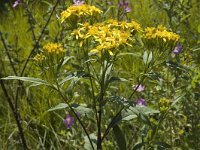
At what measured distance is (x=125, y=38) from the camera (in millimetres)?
A: 1190

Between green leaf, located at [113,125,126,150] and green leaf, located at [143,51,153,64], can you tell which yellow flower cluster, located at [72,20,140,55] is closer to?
green leaf, located at [143,51,153,64]

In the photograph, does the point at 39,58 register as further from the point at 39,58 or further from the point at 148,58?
the point at 148,58

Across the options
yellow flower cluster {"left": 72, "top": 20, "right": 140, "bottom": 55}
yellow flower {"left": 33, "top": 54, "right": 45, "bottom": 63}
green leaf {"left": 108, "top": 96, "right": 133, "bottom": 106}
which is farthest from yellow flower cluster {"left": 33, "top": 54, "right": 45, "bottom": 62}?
green leaf {"left": 108, "top": 96, "right": 133, "bottom": 106}

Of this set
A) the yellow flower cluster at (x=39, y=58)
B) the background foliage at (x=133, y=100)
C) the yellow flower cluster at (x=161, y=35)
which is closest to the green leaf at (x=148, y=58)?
the yellow flower cluster at (x=161, y=35)

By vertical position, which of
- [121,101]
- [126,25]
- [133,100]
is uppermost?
[126,25]

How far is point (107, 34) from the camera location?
119 centimetres

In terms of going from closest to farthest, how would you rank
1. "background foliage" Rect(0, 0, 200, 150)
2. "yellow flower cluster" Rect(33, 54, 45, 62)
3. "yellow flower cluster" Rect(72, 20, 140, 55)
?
"yellow flower cluster" Rect(72, 20, 140, 55) < "yellow flower cluster" Rect(33, 54, 45, 62) < "background foliage" Rect(0, 0, 200, 150)

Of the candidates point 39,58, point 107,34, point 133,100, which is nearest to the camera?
point 107,34

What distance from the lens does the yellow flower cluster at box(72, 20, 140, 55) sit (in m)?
1.15

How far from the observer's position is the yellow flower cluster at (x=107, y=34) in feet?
3.78

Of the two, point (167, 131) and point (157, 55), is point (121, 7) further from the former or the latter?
point (157, 55)

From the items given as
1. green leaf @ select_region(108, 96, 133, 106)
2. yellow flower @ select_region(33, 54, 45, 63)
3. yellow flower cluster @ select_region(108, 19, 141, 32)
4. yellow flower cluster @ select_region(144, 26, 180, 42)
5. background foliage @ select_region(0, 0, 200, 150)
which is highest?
yellow flower cluster @ select_region(108, 19, 141, 32)

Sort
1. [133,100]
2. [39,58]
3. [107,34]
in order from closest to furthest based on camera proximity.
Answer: [107,34]
[39,58]
[133,100]

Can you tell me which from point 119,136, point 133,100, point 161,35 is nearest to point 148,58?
point 161,35
